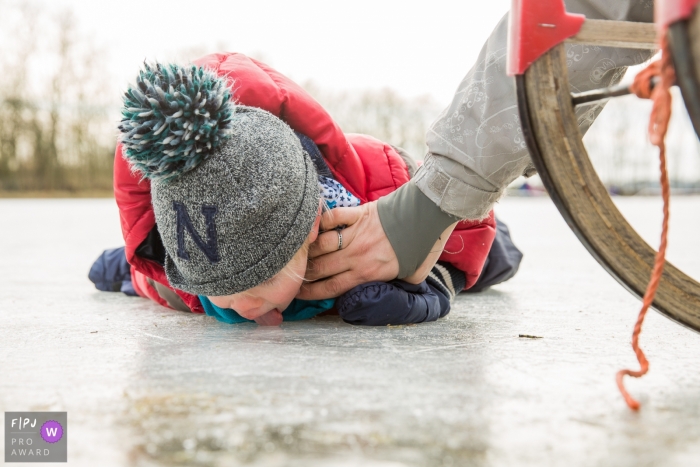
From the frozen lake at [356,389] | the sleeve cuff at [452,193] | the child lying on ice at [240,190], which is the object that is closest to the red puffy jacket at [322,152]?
the child lying on ice at [240,190]

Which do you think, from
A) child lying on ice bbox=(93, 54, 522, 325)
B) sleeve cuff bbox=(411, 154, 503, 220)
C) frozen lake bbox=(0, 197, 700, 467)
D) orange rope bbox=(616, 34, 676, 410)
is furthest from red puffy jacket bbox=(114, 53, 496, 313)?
orange rope bbox=(616, 34, 676, 410)

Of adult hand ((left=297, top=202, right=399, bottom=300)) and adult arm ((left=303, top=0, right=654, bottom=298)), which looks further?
adult hand ((left=297, top=202, right=399, bottom=300))

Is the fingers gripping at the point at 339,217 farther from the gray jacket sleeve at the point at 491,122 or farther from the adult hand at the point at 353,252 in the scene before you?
the gray jacket sleeve at the point at 491,122

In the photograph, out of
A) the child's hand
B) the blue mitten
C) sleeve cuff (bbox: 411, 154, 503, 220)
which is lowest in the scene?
the child's hand

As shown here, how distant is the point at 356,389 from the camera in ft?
2.57

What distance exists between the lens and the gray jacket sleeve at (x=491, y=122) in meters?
1.03

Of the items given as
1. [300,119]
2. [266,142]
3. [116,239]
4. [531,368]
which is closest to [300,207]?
[266,142]

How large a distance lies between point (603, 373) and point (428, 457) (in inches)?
16.0

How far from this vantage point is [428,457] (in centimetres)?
58

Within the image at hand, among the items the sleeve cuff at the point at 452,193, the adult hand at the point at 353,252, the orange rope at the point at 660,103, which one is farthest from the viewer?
the adult hand at the point at 353,252

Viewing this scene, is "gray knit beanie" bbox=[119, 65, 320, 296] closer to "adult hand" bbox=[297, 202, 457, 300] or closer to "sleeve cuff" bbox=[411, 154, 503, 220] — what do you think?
"adult hand" bbox=[297, 202, 457, 300]

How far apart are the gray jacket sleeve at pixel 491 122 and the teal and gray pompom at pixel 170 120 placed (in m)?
0.40

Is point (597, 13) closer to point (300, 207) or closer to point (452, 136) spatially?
point (452, 136)

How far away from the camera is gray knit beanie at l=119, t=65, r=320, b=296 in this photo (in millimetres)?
1019
